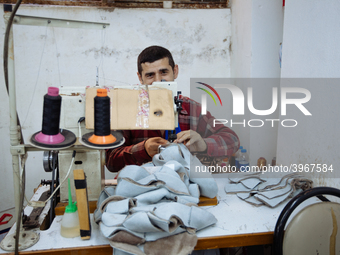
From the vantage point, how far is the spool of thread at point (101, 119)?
0.88 meters

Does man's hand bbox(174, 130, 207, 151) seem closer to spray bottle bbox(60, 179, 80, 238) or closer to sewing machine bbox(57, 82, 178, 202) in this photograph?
sewing machine bbox(57, 82, 178, 202)

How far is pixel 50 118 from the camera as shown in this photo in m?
0.85

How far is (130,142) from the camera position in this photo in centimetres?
199

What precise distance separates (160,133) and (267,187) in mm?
871

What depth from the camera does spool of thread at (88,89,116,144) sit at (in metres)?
0.88

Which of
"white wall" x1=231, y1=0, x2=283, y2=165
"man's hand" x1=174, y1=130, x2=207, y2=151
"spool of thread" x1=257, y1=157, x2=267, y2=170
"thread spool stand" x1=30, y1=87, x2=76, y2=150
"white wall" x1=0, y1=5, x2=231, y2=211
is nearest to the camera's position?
"thread spool stand" x1=30, y1=87, x2=76, y2=150

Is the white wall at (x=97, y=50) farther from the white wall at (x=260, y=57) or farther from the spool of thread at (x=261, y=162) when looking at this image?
the spool of thread at (x=261, y=162)

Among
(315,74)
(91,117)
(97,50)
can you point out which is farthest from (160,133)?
(97,50)

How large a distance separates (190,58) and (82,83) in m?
1.13

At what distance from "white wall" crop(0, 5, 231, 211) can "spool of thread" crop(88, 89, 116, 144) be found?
198cm

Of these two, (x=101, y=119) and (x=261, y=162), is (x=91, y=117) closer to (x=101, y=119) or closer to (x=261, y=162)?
(x=101, y=119)

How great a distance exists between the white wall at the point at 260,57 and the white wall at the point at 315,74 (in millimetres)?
756

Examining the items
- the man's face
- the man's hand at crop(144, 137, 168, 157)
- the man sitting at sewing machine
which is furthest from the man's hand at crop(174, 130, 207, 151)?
the man's face

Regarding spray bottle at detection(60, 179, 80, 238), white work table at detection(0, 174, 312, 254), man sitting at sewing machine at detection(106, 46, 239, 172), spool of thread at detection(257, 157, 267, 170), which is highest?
man sitting at sewing machine at detection(106, 46, 239, 172)
